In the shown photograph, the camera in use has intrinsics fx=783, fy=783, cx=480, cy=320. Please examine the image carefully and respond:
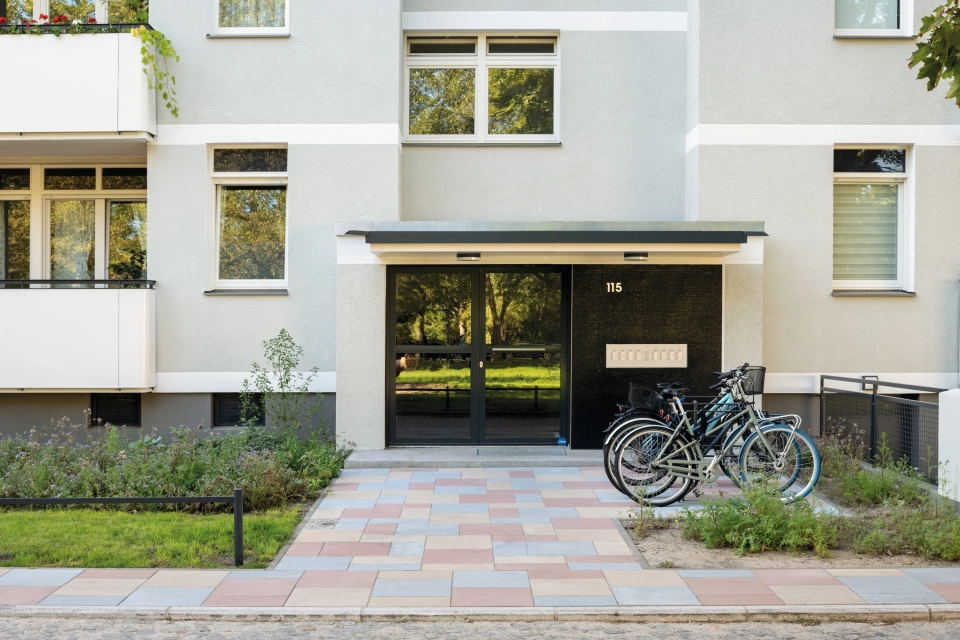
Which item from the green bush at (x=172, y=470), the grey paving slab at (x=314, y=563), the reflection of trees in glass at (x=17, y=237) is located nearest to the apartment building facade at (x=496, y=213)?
the reflection of trees in glass at (x=17, y=237)

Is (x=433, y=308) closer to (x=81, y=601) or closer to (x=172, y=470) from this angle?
(x=172, y=470)

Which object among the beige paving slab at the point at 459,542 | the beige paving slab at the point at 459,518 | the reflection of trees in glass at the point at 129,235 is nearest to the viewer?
the beige paving slab at the point at 459,542

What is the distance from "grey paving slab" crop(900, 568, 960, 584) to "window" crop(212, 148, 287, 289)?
792 centimetres

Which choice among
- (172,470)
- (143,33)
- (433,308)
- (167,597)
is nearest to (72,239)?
(143,33)

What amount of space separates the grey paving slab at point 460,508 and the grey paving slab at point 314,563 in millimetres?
1585

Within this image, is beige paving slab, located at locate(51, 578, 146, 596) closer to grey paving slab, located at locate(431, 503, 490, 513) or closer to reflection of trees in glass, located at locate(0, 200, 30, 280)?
grey paving slab, located at locate(431, 503, 490, 513)

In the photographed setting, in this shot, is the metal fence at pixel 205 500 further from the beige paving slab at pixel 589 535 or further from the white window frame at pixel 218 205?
the white window frame at pixel 218 205

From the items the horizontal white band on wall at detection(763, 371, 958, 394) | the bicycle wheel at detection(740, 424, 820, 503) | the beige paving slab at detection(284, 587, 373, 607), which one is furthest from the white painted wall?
the horizontal white band on wall at detection(763, 371, 958, 394)

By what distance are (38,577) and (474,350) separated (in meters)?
5.68

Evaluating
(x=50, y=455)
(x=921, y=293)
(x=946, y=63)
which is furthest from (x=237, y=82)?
(x=921, y=293)

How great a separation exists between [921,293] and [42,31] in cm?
1168

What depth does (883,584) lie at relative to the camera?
5297 mm

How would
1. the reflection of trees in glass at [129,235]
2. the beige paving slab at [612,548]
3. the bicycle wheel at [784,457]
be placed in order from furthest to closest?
the reflection of trees in glass at [129,235] → the bicycle wheel at [784,457] → the beige paving slab at [612,548]

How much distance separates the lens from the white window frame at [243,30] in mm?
10164
